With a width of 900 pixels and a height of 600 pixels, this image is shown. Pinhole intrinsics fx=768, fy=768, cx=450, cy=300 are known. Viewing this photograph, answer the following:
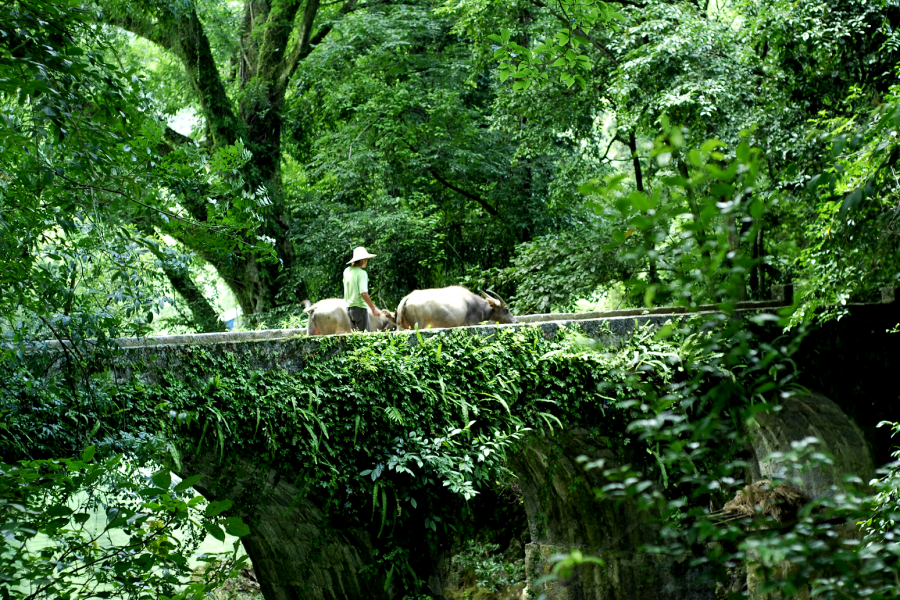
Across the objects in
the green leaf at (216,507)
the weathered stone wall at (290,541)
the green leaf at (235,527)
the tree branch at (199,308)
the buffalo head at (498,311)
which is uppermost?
the tree branch at (199,308)

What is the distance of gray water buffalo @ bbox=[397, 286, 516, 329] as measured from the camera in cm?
741

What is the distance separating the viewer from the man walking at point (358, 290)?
289 inches

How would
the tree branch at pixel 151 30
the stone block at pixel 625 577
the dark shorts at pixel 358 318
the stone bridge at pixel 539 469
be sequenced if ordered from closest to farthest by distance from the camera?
the stone bridge at pixel 539 469 → the dark shorts at pixel 358 318 → the stone block at pixel 625 577 → the tree branch at pixel 151 30

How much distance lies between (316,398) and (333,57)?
10.2 m

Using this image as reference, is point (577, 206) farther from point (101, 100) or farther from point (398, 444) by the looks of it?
point (101, 100)

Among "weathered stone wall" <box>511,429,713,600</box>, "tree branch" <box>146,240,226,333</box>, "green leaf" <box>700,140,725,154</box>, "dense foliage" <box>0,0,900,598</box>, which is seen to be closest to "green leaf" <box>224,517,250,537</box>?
"dense foliage" <box>0,0,900,598</box>

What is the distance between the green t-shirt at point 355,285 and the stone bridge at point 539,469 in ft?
3.20

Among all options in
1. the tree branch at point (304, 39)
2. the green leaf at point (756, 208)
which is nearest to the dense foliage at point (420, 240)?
the green leaf at point (756, 208)

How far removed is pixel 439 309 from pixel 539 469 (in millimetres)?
2069

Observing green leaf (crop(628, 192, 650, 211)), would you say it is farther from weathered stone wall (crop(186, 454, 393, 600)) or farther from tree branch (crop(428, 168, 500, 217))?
tree branch (crop(428, 168, 500, 217))

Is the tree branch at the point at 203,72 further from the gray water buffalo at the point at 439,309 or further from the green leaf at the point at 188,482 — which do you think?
the green leaf at the point at 188,482

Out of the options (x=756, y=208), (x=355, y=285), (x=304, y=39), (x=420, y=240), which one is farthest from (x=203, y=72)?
(x=756, y=208)

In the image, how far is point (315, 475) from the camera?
5258 millimetres

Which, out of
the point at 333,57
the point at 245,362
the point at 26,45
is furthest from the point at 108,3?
the point at 333,57
